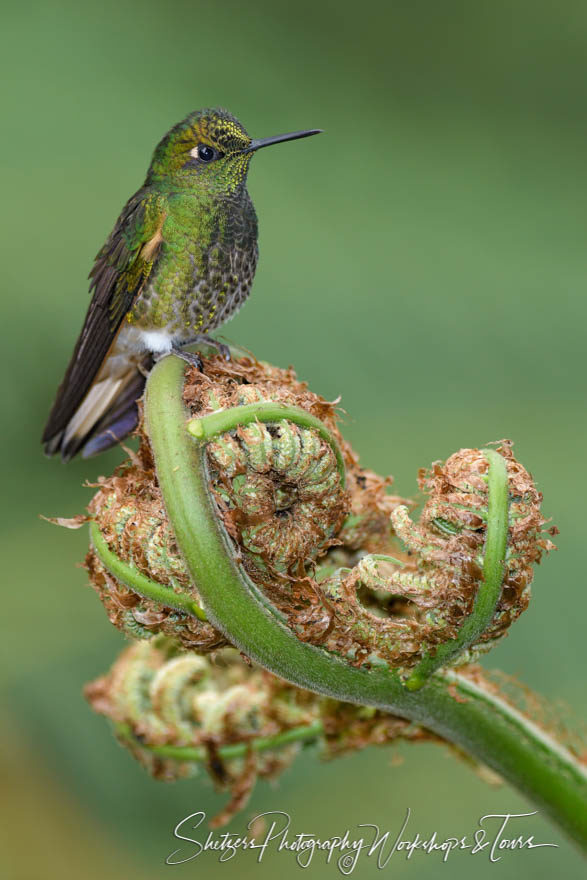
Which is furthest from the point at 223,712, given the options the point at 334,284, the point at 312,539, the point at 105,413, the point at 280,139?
the point at 334,284

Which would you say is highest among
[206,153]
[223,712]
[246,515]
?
[206,153]

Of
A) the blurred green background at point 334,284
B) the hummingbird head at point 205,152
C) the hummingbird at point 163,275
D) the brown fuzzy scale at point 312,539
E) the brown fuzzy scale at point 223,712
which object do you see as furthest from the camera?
the blurred green background at point 334,284

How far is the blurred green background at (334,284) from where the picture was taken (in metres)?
2.77

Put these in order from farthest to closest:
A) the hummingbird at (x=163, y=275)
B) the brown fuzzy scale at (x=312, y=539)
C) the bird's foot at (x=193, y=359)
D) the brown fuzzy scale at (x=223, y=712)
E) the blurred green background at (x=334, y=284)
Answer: the blurred green background at (x=334, y=284)
the hummingbird at (x=163, y=275)
the brown fuzzy scale at (x=223, y=712)
the bird's foot at (x=193, y=359)
the brown fuzzy scale at (x=312, y=539)

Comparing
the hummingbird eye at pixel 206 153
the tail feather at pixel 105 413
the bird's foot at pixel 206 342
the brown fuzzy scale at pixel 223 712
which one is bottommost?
the brown fuzzy scale at pixel 223 712

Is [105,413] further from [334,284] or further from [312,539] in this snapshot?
[334,284]

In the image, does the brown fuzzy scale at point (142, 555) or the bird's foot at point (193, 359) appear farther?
the bird's foot at point (193, 359)

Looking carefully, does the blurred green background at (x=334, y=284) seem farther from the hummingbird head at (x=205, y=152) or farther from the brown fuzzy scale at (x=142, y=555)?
the brown fuzzy scale at (x=142, y=555)

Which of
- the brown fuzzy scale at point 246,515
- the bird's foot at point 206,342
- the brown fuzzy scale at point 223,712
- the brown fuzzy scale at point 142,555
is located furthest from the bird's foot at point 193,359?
the brown fuzzy scale at point 223,712

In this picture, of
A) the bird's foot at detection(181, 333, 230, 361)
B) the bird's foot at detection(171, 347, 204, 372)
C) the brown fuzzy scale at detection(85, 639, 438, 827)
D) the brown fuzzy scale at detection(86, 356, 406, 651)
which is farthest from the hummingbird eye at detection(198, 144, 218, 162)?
the brown fuzzy scale at detection(85, 639, 438, 827)

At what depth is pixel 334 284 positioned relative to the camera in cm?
356

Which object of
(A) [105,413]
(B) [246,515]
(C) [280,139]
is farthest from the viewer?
(A) [105,413]

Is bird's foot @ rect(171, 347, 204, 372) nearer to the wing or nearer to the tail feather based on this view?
the wing

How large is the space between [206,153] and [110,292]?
46cm
